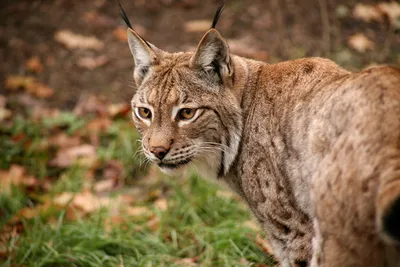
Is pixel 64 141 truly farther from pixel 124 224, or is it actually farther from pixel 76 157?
pixel 124 224

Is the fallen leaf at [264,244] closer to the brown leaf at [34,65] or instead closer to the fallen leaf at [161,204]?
the fallen leaf at [161,204]

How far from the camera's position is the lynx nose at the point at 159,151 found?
3930 mm

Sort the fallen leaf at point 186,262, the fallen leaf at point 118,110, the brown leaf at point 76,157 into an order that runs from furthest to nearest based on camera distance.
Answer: the fallen leaf at point 118,110
the brown leaf at point 76,157
the fallen leaf at point 186,262

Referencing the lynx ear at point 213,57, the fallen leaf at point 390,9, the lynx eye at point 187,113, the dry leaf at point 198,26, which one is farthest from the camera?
the dry leaf at point 198,26

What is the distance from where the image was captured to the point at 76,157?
21.8ft

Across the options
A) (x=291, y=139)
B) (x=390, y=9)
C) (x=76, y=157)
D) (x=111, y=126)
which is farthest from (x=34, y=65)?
(x=291, y=139)

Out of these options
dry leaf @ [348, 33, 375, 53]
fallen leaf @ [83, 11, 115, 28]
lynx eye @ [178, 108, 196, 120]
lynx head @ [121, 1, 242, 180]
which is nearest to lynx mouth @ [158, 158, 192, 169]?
lynx head @ [121, 1, 242, 180]

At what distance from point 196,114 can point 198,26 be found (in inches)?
208

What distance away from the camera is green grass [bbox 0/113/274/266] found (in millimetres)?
4676

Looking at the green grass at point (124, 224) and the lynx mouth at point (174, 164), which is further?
the green grass at point (124, 224)

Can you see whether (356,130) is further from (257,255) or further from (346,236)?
(257,255)

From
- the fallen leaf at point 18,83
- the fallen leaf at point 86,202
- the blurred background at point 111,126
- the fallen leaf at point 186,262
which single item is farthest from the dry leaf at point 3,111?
the fallen leaf at point 186,262

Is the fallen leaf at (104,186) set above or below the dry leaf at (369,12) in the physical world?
below

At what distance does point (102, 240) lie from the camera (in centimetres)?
488
